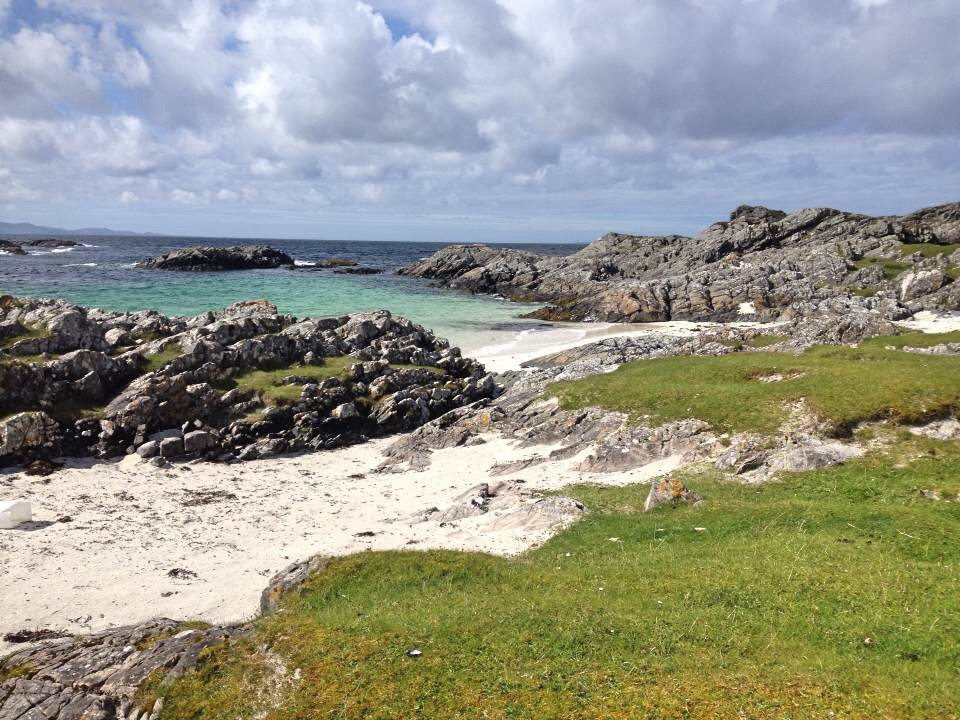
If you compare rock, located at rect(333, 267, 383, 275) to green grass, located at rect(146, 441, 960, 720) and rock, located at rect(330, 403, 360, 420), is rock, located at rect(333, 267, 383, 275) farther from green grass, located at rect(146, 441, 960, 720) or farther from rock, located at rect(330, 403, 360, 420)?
green grass, located at rect(146, 441, 960, 720)

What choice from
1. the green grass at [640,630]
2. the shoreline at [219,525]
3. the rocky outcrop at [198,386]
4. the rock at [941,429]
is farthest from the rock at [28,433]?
the rock at [941,429]

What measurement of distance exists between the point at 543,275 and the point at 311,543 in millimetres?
128494

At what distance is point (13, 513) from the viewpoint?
29.9 meters

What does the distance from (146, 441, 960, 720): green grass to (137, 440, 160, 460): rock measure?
2605 centimetres

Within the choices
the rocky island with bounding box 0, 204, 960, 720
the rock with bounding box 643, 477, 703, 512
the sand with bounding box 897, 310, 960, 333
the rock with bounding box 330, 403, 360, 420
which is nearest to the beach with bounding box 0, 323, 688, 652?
the rocky island with bounding box 0, 204, 960, 720

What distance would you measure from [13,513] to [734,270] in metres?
110

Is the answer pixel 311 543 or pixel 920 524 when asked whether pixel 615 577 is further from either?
pixel 311 543

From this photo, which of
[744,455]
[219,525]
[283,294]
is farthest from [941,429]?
[283,294]

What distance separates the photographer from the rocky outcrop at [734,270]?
9369 cm

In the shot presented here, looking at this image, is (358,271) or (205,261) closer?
(205,261)

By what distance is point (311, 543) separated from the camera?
28.8 metres

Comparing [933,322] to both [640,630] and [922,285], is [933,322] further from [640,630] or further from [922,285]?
[640,630]

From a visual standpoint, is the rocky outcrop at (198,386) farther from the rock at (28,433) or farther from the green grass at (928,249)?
the green grass at (928,249)

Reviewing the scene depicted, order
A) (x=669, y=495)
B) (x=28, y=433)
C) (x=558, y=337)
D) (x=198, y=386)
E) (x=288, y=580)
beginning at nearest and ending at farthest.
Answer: (x=288, y=580)
(x=669, y=495)
(x=28, y=433)
(x=198, y=386)
(x=558, y=337)
